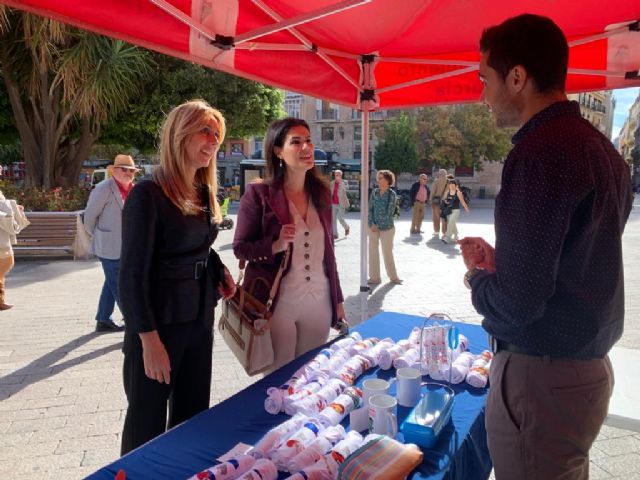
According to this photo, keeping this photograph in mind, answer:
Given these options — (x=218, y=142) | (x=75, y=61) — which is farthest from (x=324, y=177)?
(x=75, y=61)

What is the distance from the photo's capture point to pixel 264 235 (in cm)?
254

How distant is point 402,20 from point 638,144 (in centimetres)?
9113

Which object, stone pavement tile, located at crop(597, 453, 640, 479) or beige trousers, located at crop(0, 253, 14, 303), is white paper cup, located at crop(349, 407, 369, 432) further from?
beige trousers, located at crop(0, 253, 14, 303)

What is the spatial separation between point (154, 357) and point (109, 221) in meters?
3.40

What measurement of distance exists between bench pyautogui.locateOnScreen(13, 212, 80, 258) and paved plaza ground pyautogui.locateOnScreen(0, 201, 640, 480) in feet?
1.34

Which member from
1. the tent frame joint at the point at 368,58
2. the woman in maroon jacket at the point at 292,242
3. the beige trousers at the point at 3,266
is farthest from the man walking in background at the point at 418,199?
the woman in maroon jacket at the point at 292,242

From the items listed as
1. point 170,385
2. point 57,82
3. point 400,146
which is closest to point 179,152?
point 170,385

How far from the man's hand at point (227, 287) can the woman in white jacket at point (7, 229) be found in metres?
4.55

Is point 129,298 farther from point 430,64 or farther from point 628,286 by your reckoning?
point 628,286

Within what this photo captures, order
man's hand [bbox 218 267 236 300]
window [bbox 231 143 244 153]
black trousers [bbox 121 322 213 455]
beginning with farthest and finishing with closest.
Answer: window [bbox 231 143 244 153], man's hand [bbox 218 267 236 300], black trousers [bbox 121 322 213 455]

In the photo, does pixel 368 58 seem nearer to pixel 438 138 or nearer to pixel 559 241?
pixel 559 241

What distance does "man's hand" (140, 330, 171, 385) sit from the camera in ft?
5.86

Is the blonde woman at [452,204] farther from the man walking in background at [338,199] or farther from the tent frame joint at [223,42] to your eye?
the tent frame joint at [223,42]

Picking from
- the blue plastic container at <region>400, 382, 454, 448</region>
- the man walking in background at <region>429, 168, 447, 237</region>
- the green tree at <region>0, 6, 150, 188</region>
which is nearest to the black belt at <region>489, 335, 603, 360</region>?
the blue plastic container at <region>400, 382, 454, 448</region>
